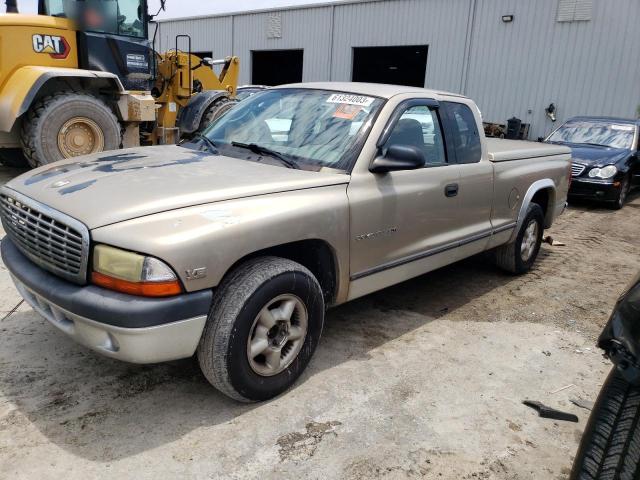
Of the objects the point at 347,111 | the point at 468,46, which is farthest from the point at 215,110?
the point at 468,46

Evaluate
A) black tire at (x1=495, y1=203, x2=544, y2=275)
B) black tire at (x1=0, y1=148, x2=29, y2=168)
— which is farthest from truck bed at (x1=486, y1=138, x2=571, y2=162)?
black tire at (x1=0, y1=148, x2=29, y2=168)

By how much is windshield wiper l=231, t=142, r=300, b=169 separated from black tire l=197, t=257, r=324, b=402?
0.77 m

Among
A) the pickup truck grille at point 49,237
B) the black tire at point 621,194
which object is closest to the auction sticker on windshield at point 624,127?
the black tire at point 621,194

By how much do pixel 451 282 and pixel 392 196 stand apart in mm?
2079

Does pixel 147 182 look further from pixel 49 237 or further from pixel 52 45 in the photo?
pixel 52 45

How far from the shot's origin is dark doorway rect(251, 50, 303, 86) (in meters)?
24.7

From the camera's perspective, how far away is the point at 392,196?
345 centimetres

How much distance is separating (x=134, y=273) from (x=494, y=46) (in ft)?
56.5

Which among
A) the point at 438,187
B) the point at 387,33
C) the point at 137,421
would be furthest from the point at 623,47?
the point at 137,421

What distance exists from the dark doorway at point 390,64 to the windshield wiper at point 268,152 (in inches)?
697

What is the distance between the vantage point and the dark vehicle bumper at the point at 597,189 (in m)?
9.25

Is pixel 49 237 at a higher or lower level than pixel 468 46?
lower

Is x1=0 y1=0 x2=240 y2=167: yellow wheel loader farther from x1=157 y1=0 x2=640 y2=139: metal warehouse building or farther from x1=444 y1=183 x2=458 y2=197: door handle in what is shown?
x1=157 y1=0 x2=640 y2=139: metal warehouse building

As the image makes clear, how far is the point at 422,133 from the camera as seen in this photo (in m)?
3.98
